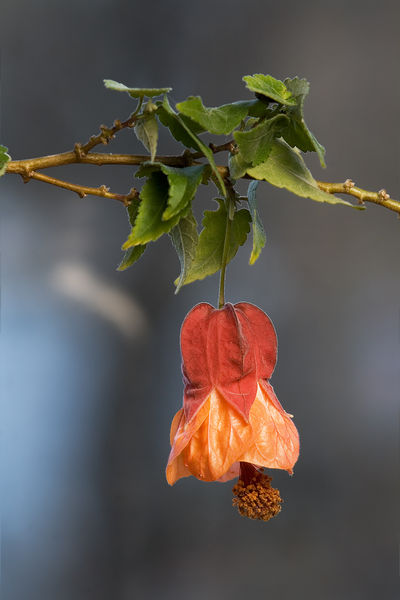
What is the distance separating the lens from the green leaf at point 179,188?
0.26m

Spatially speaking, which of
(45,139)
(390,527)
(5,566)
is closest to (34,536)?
(5,566)

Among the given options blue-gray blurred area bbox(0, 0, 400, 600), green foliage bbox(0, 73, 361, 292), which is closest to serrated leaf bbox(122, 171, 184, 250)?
green foliage bbox(0, 73, 361, 292)

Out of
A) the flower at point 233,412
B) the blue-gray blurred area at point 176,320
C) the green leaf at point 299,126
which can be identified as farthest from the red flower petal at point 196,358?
the blue-gray blurred area at point 176,320

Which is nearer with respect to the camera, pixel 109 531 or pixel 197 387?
pixel 197 387

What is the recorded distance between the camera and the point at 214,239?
33 centimetres

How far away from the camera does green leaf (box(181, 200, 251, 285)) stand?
32cm

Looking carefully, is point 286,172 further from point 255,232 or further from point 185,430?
point 185,430

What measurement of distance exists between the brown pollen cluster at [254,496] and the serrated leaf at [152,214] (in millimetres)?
133

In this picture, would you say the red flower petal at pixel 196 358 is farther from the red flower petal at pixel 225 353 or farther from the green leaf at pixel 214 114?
the green leaf at pixel 214 114

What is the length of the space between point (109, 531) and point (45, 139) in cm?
89

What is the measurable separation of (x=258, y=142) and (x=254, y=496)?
17 centimetres

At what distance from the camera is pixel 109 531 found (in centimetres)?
135
